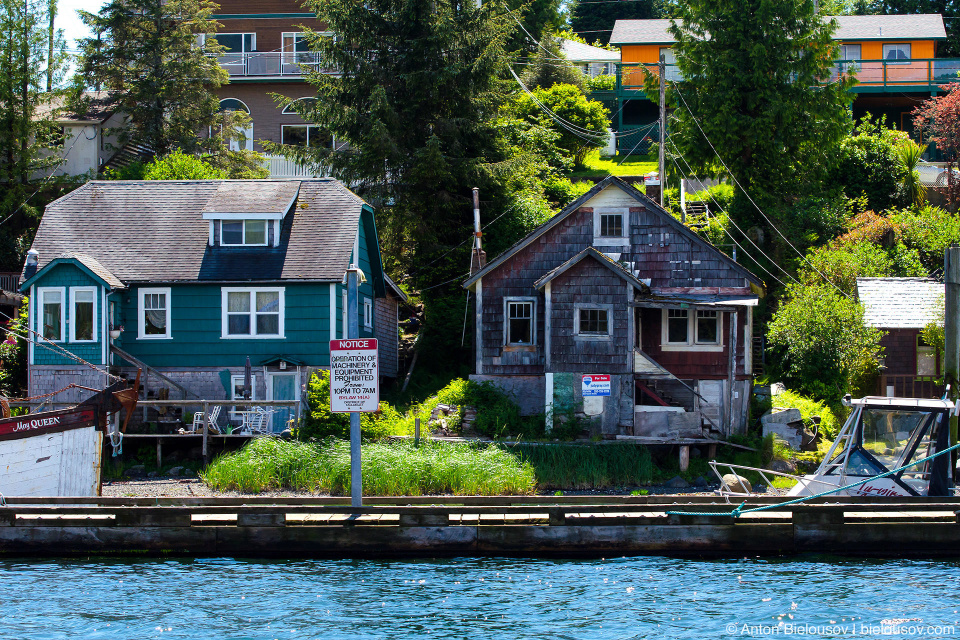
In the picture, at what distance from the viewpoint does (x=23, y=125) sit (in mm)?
38156

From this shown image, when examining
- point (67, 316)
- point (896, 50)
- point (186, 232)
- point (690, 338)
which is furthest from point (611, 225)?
point (896, 50)

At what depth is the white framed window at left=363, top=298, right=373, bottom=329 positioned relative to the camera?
31172 mm

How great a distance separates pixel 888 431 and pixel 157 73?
3318cm

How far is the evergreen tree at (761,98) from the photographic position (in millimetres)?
35562

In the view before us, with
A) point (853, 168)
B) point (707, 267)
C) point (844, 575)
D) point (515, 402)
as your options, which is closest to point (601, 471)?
point (515, 402)

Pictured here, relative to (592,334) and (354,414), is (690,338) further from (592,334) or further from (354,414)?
(354,414)

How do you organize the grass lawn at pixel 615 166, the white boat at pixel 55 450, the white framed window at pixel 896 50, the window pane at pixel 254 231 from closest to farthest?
the white boat at pixel 55 450 < the window pane at pixel 254 231 < the grass lawn at pixel 615 166 < the white framed window at pixel 896 50

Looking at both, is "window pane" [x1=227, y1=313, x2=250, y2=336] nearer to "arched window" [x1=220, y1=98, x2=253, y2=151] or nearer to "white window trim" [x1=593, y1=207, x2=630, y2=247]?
"white window trim" [x1=593, y1=207, x2=630, y2=247]

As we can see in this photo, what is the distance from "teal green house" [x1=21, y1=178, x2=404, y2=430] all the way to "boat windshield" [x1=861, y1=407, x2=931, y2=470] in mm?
14663

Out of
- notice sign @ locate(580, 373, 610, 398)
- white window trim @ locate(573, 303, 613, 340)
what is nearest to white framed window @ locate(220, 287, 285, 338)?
white window trim @ locate(573, 303, 613, 340)

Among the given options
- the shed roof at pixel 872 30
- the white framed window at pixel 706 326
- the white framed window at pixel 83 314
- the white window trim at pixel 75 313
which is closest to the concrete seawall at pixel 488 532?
the white window trim at pixel 75 313

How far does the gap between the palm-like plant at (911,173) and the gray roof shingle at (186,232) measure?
24.1 meters

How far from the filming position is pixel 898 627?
42.2ft

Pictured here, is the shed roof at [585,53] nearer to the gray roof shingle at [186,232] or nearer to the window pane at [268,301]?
the gray roof shingle at [186,232]
